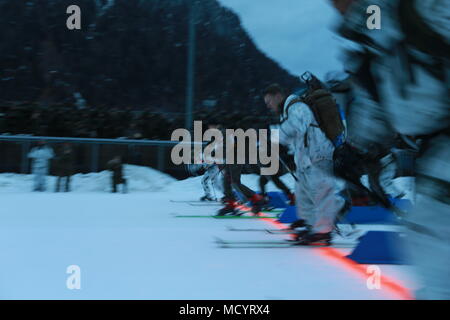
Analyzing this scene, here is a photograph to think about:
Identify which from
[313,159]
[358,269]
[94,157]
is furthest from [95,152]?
[358,269]

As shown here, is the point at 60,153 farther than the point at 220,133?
Yes

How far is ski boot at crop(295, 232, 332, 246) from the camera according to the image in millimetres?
4035

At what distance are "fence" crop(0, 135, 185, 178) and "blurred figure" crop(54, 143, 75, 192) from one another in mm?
592

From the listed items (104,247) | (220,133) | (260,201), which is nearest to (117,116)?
(220,133)

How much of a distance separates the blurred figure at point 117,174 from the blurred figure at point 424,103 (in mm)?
9313

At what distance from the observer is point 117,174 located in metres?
10.4

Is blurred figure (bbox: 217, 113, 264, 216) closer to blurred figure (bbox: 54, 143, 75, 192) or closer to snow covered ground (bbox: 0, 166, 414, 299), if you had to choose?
snow covered ground (bbox: 0, 166, 414, 299)

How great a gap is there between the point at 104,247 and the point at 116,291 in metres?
1.39

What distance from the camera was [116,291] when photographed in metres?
2.51

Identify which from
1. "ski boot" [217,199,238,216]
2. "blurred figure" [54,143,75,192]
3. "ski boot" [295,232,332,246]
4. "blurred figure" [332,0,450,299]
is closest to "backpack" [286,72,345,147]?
"ski boot" [295,232,332,246]

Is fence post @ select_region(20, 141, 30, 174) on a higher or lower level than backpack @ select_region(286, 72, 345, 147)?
lower

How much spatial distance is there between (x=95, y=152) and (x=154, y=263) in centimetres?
866
